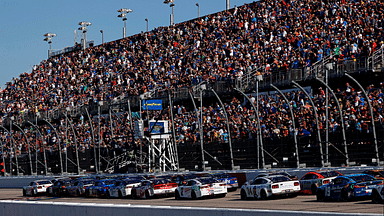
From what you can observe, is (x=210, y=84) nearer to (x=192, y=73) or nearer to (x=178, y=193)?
(x=192, y=73)

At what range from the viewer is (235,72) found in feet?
150

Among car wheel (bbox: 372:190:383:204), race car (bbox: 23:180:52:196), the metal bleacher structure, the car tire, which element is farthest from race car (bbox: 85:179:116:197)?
car wheel (bbox: 372:190:383:204)

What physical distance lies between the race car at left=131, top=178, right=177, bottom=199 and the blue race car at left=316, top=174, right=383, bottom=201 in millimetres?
9967

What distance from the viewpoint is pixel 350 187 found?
20.6m

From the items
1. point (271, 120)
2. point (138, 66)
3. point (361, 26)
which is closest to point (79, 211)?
point (271, 120)

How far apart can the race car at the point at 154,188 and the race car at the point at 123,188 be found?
0.87 meters

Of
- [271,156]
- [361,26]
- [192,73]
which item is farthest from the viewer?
[192,73]

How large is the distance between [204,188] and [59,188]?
1382cm

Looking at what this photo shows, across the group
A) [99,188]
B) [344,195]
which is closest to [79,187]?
[99,188]

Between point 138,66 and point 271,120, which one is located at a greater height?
point 138,66

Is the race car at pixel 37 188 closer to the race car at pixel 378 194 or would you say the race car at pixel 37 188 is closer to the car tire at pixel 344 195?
the car tire at pixel 344 195

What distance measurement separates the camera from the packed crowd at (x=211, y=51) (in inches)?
1607

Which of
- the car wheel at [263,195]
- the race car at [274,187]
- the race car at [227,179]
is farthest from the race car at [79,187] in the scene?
the car wheel at [263,195]

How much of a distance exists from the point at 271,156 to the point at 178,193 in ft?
22.9
